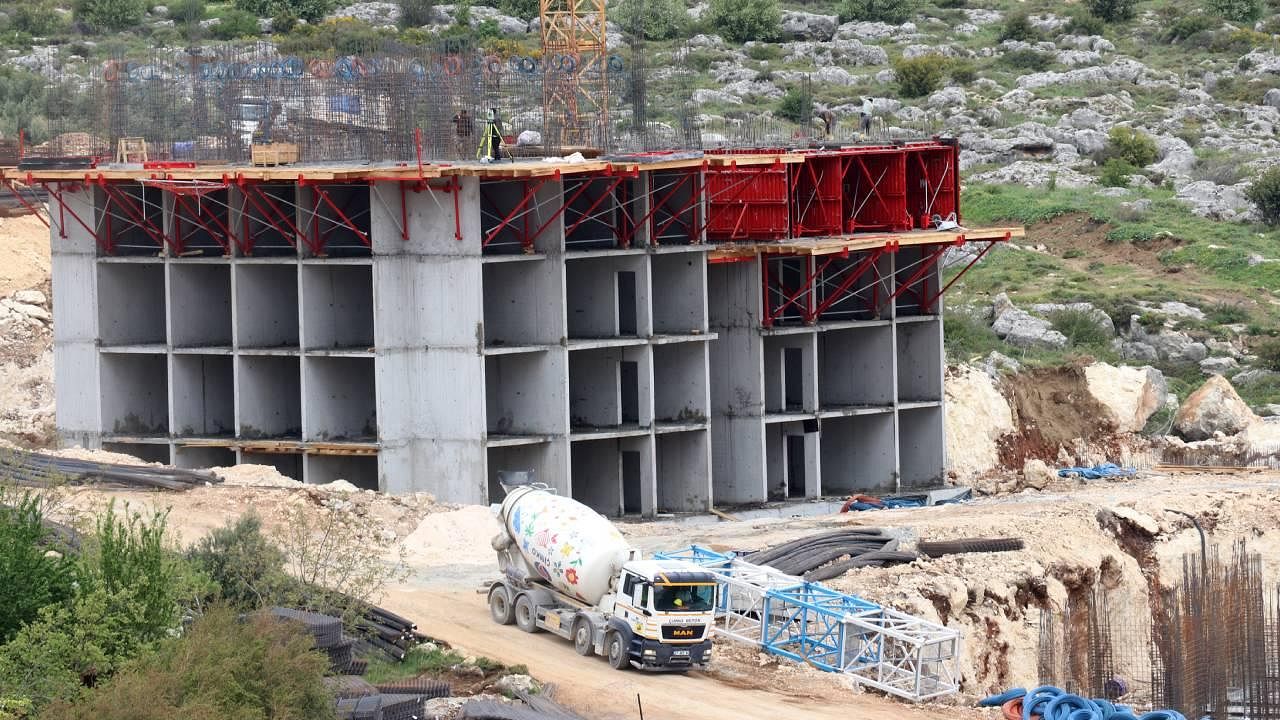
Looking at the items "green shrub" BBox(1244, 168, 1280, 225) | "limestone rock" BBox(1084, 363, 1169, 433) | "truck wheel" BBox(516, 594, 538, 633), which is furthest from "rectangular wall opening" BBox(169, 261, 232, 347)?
"green shrub" BBox(1244, 168, 1280, 225)

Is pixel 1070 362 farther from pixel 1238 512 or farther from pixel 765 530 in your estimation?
pixel 765 530

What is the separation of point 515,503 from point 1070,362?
33.6 meters

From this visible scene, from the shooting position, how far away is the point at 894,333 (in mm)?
52781

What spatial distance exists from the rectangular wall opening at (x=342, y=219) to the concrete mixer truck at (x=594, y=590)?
45.5 ft

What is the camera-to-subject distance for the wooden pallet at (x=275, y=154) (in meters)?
44.8

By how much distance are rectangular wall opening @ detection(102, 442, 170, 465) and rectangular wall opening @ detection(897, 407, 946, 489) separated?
66.8 feet

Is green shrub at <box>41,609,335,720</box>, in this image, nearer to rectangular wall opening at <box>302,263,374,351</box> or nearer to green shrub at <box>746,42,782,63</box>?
rectangular wall opening at <box>302,263,374,351</box>

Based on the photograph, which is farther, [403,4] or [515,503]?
[403,4]

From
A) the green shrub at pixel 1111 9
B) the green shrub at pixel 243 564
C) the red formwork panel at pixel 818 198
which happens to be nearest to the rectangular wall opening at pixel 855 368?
the red formwork panel at pixel 818 198

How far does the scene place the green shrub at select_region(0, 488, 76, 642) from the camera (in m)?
24.4

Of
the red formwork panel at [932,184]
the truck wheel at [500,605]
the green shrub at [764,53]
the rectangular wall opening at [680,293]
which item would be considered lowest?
the truck wheel at [500,605]

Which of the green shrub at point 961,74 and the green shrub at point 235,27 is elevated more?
the green shrub at point 235,27

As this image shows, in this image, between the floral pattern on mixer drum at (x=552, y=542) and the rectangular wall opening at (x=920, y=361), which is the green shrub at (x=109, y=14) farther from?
the floral pattern on mixer drum at (x=552, y=542)

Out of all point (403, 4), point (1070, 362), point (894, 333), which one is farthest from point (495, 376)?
point (403, 4)
